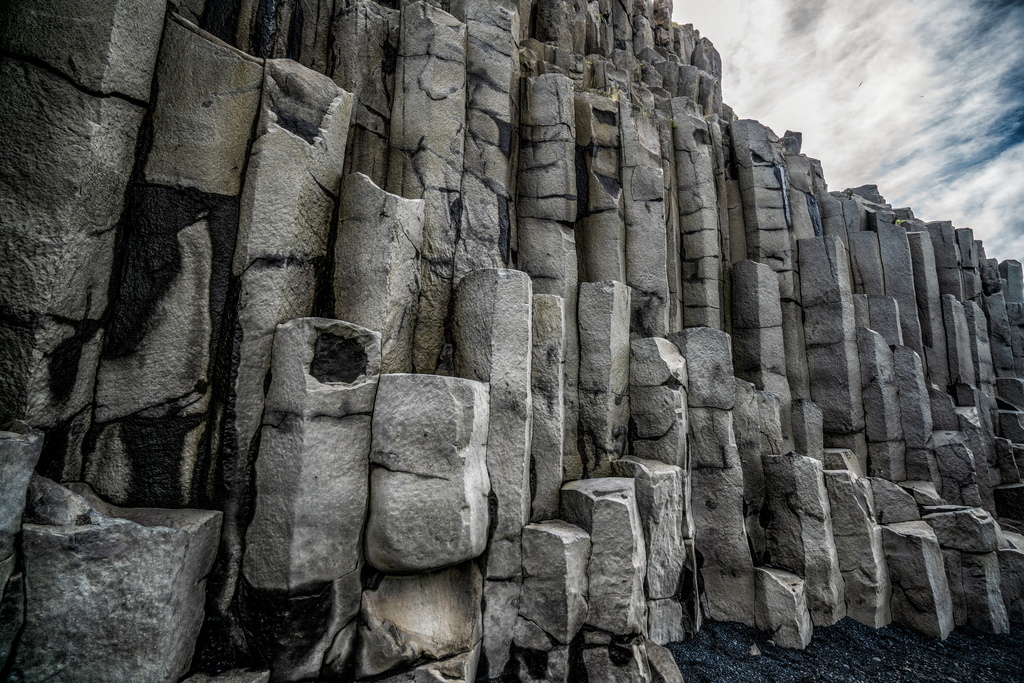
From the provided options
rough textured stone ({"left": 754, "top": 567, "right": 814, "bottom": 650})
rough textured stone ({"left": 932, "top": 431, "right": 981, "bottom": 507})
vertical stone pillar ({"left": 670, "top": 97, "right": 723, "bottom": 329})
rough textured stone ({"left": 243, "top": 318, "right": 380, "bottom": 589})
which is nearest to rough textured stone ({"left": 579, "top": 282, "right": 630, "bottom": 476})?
rough textured stone ({"left": 754, "top": 567, "right": 814, "bottom": 650})

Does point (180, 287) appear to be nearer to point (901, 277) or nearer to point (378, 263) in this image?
point (378, 263)

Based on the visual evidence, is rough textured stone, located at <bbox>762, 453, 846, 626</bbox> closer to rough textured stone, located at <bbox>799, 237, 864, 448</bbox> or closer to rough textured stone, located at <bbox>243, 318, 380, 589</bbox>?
rough textured stone, located at <bbox>799, 237, 864, 448</bbox>

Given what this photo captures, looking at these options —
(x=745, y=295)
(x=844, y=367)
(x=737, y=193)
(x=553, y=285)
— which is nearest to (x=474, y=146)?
(x=553, y=285)

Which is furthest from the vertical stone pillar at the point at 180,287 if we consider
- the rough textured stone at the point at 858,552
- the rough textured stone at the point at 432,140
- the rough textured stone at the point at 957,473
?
the rough textured stone at the point at 957,473

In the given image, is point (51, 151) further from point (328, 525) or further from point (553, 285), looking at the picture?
point (553, 285)

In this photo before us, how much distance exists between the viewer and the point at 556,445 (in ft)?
12.6

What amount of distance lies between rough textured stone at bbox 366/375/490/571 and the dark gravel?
99.0 inches

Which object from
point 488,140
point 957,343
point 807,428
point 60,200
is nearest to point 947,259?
point 957,343

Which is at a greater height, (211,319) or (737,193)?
(737,193)

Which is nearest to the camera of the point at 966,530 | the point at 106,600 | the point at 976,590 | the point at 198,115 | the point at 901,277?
the point at 106,600

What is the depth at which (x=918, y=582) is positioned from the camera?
474cm

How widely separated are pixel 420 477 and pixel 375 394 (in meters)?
0.63

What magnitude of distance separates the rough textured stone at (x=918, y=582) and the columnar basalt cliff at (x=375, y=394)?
0.11 ft

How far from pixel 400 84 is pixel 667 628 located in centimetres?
562
